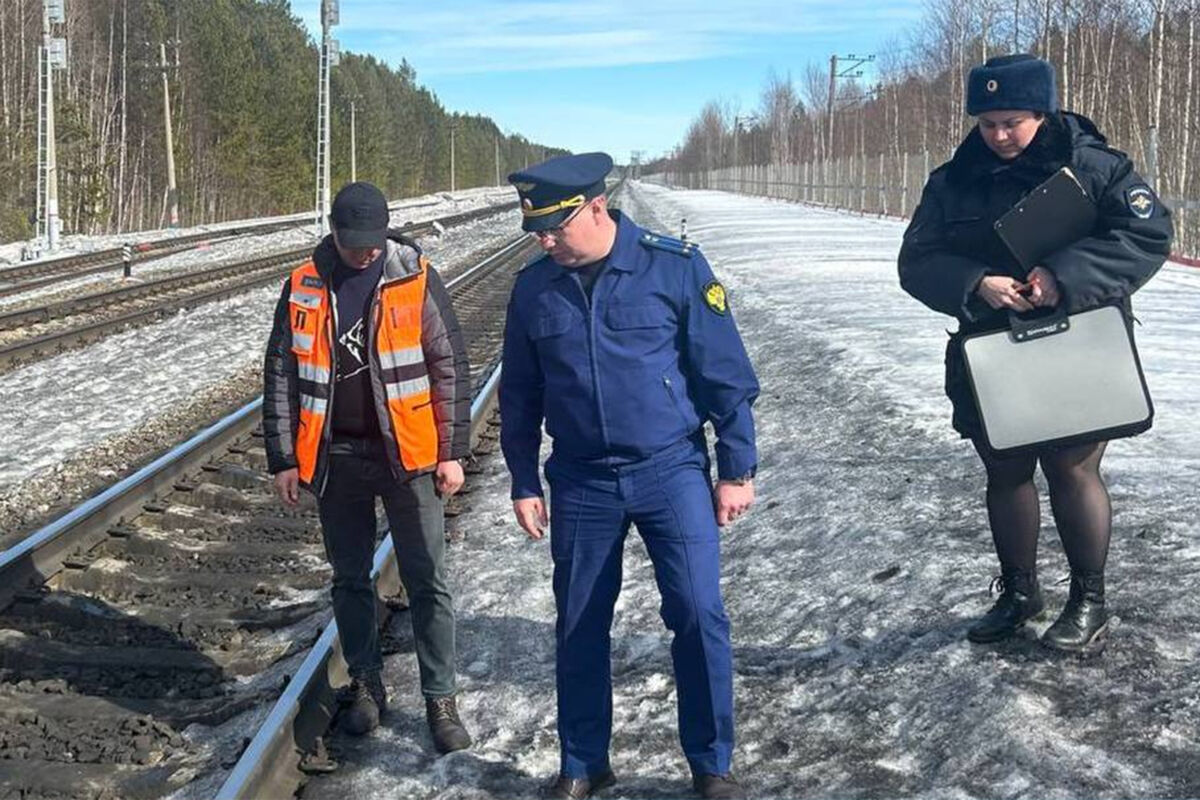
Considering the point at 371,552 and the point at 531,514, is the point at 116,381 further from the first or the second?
the point at 531,514

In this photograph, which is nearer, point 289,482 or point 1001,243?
point 1001,243

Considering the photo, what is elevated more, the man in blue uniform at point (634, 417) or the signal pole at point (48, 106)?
the signal pole at point (48, 106)

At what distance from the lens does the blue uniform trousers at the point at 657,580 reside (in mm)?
3721

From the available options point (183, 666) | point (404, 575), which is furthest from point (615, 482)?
point (183, 666)

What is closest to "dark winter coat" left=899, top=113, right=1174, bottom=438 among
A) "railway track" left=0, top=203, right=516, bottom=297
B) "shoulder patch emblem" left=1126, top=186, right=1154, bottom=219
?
"shoulder patch emblem" left=1126, top=186, right=1154, bottom=219

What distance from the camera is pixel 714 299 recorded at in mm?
3719

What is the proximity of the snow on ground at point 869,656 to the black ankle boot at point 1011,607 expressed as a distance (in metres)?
0.06

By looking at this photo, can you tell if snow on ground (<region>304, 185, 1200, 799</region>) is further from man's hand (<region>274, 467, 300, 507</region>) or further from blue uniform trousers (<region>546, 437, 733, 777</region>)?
man's hand (<region>274, 467, 300, 507</region>)

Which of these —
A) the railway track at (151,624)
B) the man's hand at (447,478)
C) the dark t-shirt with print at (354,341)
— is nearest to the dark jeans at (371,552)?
the man's hand at (447,478)

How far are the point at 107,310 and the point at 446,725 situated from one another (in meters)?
15.2

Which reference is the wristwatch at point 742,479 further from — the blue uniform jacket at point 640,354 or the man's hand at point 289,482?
the man's hand at point 289,482

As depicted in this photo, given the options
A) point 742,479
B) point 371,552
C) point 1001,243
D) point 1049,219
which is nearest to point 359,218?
point 371,552

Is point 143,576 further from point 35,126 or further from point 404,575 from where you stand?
point 35,126

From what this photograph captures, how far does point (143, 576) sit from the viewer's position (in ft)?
20.7
